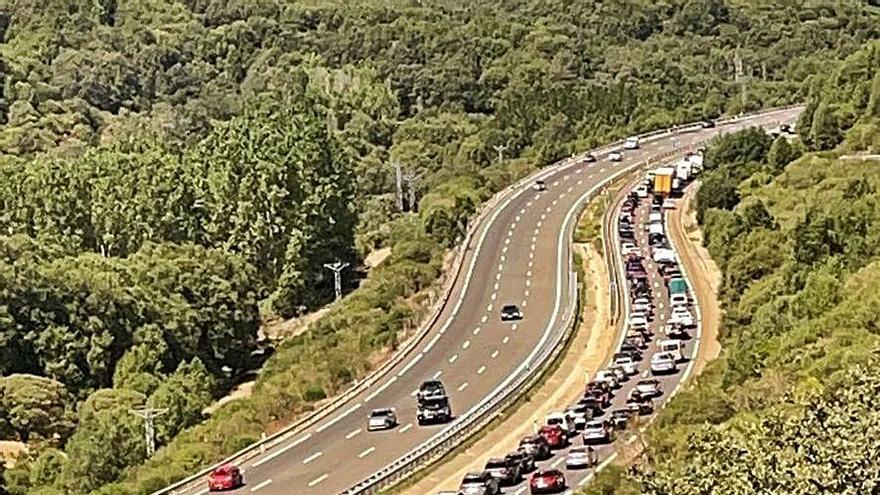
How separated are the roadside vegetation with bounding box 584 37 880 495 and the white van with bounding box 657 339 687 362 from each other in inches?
98.4

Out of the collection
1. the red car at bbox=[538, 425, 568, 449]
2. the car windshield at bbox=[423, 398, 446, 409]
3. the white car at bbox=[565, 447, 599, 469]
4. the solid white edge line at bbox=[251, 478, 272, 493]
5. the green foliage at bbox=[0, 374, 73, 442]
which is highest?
the white car at bbox=[565, 447, 599, 469]

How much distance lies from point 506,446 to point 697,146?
268ft

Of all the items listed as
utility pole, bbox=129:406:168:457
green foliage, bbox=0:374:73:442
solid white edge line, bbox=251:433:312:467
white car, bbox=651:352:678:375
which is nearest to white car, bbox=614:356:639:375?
white car, bbox=651:352:678:375

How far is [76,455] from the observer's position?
70625 millimetres

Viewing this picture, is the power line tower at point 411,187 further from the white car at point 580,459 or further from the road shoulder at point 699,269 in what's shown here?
the white car at point 580,459

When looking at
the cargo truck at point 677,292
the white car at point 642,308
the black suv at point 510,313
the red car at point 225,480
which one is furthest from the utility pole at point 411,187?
the red car at point 225,480

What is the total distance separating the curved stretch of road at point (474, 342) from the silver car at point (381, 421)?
1.34 feet

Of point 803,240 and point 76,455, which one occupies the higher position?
point 803,240

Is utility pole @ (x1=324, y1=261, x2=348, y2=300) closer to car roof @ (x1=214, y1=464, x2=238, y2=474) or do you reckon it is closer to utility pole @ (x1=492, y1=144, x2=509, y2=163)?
utility pole @ (x1=492, y1=144, x2=509, y2=163)

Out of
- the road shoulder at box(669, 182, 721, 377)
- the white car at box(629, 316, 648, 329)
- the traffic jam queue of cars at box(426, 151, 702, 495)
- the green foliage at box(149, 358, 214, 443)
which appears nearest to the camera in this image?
the traffic jam queue of cars at box(426, 151, 702, 495)

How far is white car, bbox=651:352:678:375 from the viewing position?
241ft

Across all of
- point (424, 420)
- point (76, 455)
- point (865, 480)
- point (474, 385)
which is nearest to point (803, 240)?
point (474, 385)

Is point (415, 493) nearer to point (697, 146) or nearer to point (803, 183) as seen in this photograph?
point (803, 183)

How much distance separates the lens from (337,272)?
110 meters
